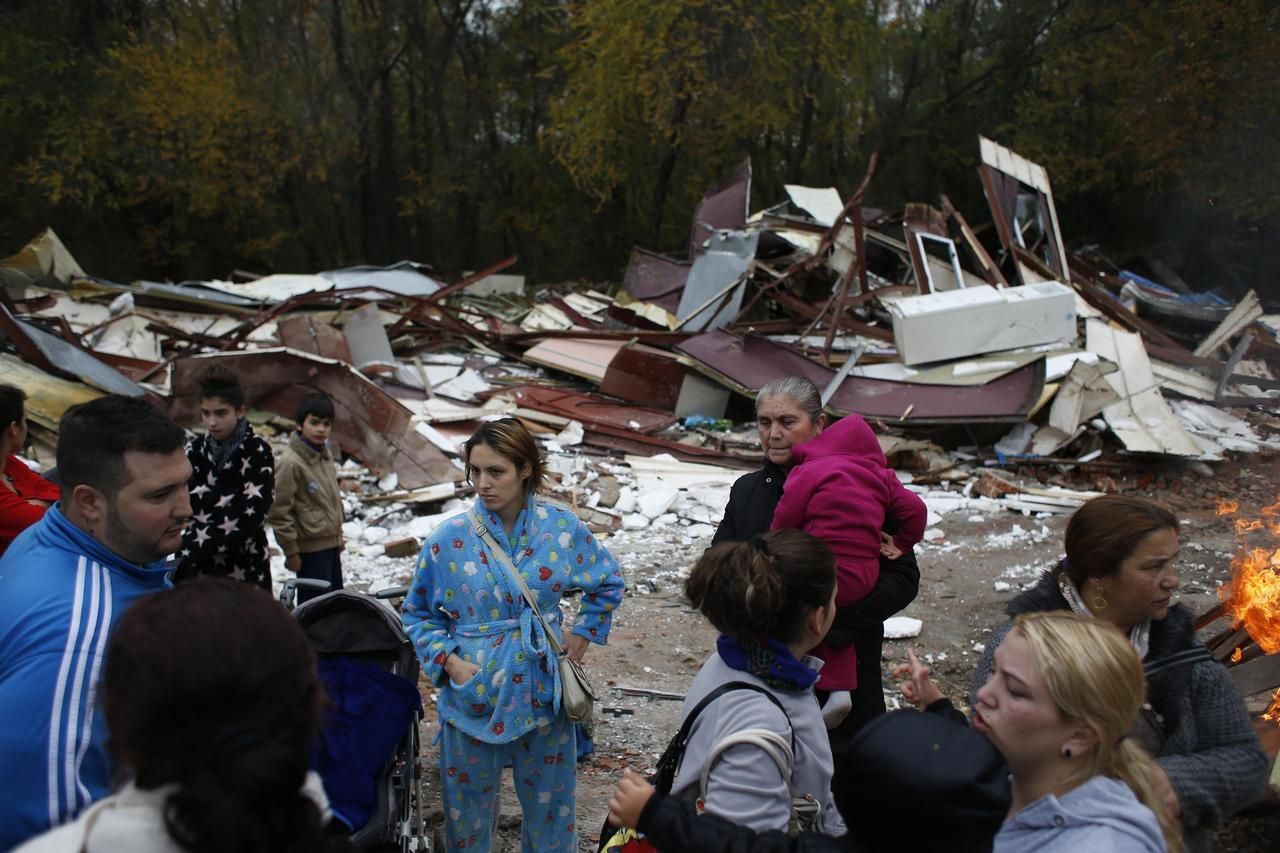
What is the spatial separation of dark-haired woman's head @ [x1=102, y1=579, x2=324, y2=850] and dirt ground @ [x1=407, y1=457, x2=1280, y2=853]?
9.00 ft

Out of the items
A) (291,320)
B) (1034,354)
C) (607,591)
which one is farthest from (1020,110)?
(607,591)

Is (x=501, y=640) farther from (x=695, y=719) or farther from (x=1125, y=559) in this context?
(x=1125, y=559)

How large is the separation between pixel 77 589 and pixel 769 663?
1407mm

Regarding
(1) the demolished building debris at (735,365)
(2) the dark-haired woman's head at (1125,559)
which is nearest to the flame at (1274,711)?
(2) the dark-haired woman's head at (1125,559)

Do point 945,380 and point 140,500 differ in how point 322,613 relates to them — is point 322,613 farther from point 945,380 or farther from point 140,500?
point 945,380

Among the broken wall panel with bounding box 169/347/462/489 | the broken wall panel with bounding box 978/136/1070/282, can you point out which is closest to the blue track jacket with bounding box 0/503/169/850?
the broken wall panel with bounding box 169/347/462/489

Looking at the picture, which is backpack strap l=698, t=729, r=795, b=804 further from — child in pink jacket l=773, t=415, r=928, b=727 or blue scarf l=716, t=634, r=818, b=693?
child in pink jacket l=773, t=415, r=928, b=727

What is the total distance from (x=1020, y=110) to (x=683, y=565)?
58.1ft

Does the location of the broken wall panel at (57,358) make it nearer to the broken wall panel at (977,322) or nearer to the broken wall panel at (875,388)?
the broken wall panel at (875,388)

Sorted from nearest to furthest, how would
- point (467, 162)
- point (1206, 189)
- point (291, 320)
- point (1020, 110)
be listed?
point (291, 320) → point (1206, 189) → point (1020, 110) → point (467, 162)

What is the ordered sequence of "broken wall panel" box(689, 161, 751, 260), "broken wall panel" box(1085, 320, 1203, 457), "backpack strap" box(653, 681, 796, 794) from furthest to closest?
1. "broken wall panel" box(689, 161, 751, 260)
2. "broken wall panel" box(1085, 320, 1203, 457)
3. "backpack strap" box(653, 681, 796, 794)

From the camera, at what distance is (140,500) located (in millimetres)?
2115

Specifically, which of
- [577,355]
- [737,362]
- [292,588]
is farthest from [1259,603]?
[577,355]

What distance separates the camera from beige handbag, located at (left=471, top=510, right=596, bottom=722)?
2905mm
